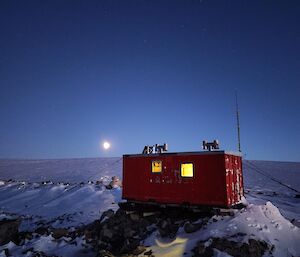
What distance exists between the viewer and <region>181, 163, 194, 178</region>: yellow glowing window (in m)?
14.7

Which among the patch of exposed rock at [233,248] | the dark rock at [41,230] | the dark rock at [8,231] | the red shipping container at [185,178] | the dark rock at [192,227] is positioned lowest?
the dark rock at [41,230]

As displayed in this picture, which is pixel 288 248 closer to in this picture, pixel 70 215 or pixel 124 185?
pixel 124 185

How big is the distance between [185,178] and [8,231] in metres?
10.7

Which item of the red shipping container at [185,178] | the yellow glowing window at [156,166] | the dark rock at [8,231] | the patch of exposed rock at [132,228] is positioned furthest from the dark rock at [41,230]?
the yellow glowing window at [156,166]

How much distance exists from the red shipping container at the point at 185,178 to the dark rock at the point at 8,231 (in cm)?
679

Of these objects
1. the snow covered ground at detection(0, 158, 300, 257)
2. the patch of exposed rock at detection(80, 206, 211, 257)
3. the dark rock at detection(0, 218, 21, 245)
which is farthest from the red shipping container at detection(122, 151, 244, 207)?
the dark rock at detection(0, 218, 21, 245)

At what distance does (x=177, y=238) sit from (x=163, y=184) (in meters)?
3.57

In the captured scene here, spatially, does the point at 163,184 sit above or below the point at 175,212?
above

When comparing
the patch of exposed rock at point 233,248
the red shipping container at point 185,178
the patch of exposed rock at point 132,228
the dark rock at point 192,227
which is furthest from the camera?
the red shipping container at point 185,178

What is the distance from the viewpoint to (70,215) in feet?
75.0

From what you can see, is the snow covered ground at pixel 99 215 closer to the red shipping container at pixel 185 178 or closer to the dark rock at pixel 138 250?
the dark rock at pixel 138 250

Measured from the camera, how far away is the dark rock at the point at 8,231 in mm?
15113

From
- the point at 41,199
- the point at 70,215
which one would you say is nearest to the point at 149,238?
the point at 70,215

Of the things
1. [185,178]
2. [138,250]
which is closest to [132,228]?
[138,250]
